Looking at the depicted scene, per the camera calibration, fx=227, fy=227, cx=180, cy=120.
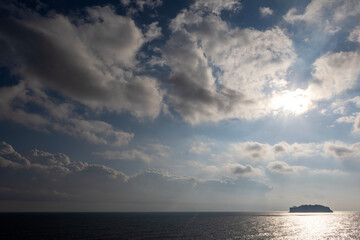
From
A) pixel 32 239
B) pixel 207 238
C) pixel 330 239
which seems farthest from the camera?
pixel 330 239

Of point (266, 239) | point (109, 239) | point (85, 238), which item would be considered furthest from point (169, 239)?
point (266, 239)

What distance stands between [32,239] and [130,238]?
3213 centimetres

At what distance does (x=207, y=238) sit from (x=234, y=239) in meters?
9.49

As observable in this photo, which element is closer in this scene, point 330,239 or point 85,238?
point 85,238

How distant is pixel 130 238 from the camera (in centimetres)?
7875

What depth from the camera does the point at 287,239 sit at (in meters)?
85.9

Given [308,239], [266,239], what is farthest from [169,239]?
[308,239]

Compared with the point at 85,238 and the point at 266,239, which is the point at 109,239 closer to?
the point at 85,238

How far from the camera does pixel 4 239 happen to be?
251 ft

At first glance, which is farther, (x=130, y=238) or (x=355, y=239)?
(x=355, y=239)

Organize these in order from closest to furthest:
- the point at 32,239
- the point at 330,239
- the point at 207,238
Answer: the point at 32,239, the point at 207,238, the point at 330,239

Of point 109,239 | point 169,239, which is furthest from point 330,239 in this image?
point 109,239

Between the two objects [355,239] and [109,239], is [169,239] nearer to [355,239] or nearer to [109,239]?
[109,239]

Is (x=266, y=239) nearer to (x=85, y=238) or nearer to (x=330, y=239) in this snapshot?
(x=330, y=239)
